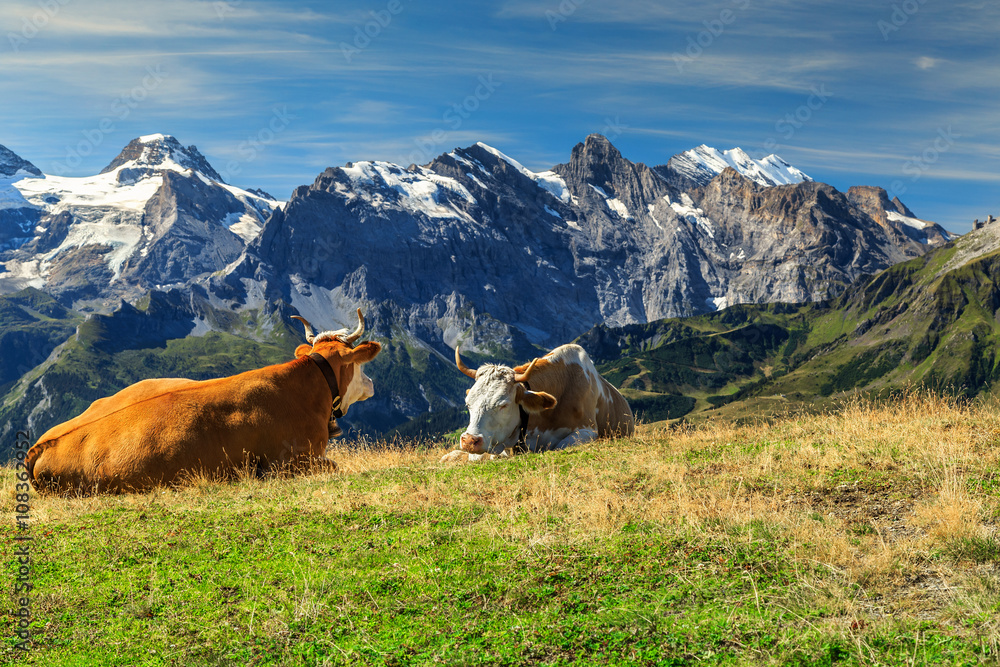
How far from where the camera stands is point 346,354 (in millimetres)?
16016

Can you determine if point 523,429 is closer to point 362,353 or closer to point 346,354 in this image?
point 362,353

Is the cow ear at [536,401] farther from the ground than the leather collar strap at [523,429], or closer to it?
farther from the ground

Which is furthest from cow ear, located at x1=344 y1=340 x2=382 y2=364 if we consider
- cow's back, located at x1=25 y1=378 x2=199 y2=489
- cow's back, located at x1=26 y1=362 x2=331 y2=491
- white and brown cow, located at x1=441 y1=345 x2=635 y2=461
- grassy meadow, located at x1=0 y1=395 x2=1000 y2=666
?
grassy meadow, located at x1=0 y1=395 x2=1000 y2=666

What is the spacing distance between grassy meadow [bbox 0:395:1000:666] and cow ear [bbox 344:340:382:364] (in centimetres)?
497

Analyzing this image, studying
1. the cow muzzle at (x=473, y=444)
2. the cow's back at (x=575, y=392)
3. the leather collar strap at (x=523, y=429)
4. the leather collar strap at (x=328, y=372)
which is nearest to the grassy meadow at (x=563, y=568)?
the cow muzzle at (x=473, y=444)

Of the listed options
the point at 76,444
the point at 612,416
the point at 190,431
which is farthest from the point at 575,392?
the point at 76,444

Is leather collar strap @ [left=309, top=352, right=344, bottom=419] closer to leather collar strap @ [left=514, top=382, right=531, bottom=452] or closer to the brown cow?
the brown cow

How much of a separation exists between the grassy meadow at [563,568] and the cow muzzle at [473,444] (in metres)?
3.35

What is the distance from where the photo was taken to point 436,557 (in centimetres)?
801

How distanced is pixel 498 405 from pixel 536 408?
0.89m

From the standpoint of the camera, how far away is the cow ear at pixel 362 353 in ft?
52.6

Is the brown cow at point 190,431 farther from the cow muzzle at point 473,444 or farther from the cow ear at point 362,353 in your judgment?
the cow muzzle at point 473,444

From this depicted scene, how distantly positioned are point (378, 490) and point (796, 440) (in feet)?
24.5

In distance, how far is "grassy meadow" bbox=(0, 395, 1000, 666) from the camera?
6.05 meters
